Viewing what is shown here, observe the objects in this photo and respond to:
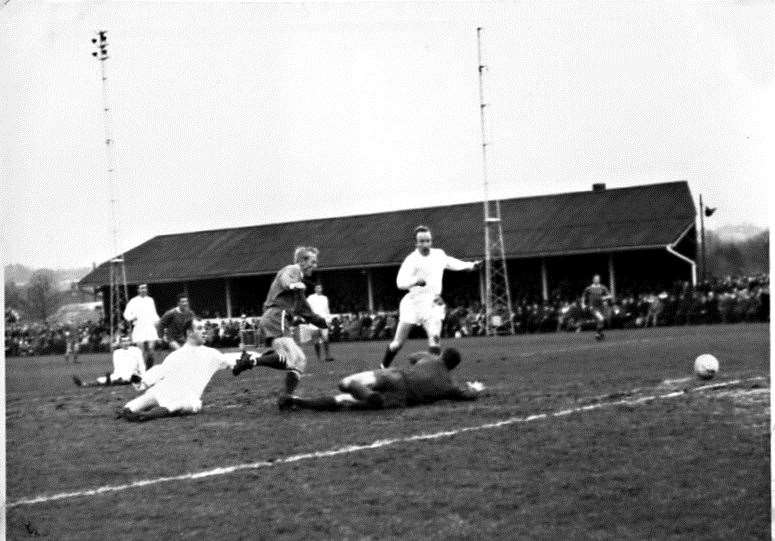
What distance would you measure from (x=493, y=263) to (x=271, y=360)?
240 centimetres

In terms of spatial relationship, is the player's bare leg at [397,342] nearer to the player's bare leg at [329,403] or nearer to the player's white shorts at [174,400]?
the player's bare leg at [329,403]

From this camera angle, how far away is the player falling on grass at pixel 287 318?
7.93m

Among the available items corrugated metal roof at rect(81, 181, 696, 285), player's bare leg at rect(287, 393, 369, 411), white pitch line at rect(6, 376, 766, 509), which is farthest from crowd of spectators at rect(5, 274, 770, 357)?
white pitch line at rect(6, 376, 766, 509)

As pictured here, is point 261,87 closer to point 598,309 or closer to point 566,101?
point 566,101

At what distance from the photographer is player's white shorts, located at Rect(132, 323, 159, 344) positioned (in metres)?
8.16

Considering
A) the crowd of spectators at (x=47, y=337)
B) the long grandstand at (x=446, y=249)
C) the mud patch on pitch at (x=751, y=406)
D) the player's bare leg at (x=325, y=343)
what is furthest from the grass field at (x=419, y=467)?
the player's bare leg at (x=325, y=343)

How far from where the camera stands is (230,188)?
7004 millimetres

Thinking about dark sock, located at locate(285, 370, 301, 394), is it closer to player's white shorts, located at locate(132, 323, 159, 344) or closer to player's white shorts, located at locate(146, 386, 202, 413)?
player's white shorts, located at locate(146, 386, 202, 413)

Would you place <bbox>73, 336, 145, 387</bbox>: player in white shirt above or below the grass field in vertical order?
above

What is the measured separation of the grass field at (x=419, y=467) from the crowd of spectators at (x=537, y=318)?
9.0 inches

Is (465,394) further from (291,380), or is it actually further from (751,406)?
(751,406)

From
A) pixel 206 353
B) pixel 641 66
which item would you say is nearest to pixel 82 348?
pixel 206 353

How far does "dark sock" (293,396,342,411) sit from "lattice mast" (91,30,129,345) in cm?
158

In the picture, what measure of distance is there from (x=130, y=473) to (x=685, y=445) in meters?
3.12
